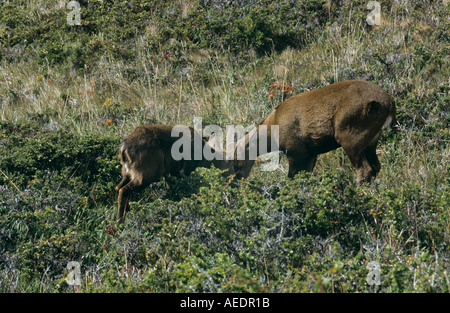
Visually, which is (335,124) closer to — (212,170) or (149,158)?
(212,170)

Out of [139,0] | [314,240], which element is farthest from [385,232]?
[139,0]

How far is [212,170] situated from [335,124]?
5.94 ft

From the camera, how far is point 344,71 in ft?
31.0

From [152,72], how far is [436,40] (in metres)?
5.74

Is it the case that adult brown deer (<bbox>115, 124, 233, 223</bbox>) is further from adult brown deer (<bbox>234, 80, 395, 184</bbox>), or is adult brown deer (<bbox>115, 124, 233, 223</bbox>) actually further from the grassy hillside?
adult brown deer (<bbox>234, 80, 395, 184</bbox>)

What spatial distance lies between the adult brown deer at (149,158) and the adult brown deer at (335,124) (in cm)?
93

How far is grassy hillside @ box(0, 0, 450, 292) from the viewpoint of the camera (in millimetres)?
4992

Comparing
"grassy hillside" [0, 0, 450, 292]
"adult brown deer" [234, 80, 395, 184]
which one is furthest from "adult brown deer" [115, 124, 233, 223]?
"adult brown deer" [234, 80, 395, 184]

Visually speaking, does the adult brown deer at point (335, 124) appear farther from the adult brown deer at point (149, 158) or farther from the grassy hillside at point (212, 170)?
the adult brown deer at point (149, 158)

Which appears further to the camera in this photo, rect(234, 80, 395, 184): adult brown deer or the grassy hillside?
rect(234, 80, 395, 184): adult brown deer

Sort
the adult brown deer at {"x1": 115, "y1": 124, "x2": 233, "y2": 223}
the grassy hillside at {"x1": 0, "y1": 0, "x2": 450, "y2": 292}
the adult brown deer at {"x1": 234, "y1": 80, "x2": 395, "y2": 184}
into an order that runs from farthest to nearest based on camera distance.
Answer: the adult brown deer at {"x1": 115, "y1": 124, "x2": 233, "y2": 223} < the adult brown deer at {"x1": 234, "y1": 80, "x2": 395, "y2": 184} < the grassy hillside at {"x1": 0, "y1": 0, "x2": 450, "y2": 292}

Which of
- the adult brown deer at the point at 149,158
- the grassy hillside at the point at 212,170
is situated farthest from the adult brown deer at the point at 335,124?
the adult brown deer at the point at 149,158

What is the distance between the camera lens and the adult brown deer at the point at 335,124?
6742 millimetres

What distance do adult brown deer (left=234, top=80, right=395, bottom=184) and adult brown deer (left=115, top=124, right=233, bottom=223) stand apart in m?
0.93
